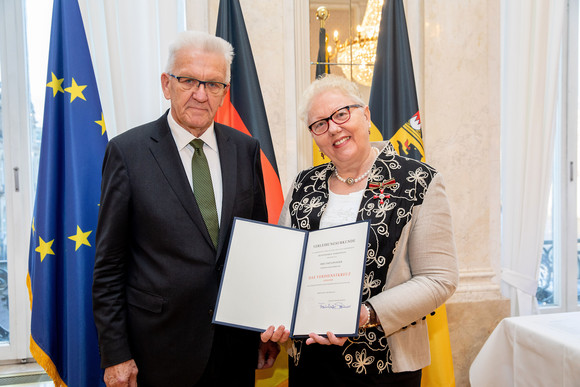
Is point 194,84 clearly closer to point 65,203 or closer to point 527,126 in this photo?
point 65,203

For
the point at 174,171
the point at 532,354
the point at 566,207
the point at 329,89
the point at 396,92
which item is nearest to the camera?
the point at 174,171

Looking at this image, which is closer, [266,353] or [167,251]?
[167,251]

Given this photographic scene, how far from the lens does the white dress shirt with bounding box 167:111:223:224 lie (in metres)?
1.69

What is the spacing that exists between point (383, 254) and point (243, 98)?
57.0 inches

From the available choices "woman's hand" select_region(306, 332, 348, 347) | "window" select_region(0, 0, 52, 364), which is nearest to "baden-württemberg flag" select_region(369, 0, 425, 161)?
"woman's hand" select_region(306, 332, 348, 347)

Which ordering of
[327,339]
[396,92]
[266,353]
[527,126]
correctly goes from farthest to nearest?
[527,126], [396,92], [266,353], [327,339]

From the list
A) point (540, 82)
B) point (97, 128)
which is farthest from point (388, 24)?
point (97, 128)

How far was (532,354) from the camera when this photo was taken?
2.12m

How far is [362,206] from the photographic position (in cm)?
160

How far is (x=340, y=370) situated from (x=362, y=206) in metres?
0.63

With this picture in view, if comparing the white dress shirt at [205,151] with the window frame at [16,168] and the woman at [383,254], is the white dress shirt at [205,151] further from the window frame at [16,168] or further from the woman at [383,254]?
the window frame at [16,168]

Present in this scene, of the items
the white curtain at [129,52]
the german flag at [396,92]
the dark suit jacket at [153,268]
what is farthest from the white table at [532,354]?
the white curtain at [129,52]

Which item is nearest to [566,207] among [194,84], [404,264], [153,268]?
[404,264]

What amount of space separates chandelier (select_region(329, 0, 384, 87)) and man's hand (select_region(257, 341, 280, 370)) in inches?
84.6
